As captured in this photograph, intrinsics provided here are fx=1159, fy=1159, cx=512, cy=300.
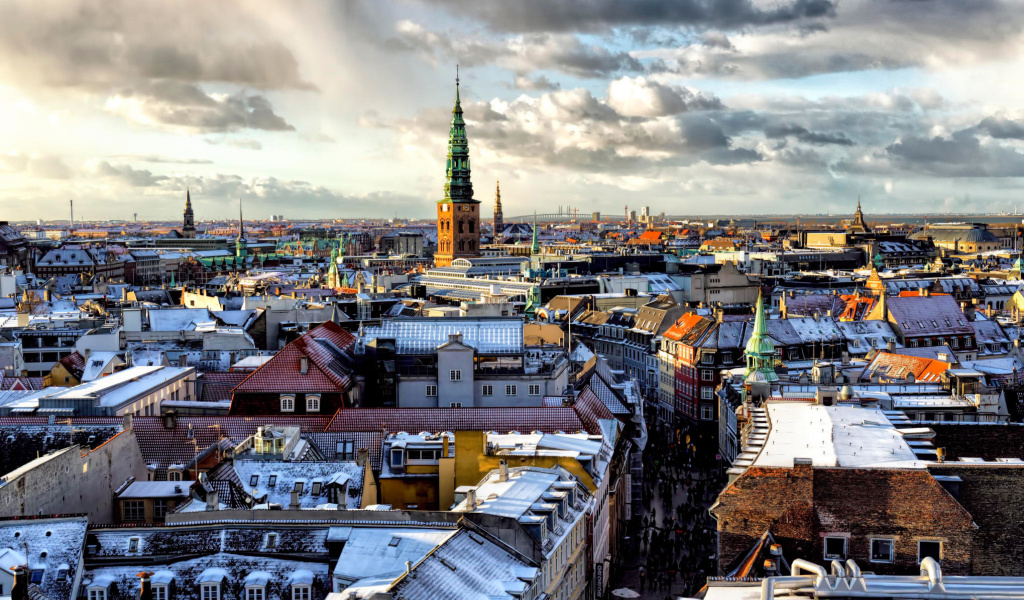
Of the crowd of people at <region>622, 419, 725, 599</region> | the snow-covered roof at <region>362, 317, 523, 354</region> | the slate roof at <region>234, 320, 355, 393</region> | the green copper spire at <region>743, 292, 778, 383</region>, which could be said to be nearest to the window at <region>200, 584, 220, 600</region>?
the crowd of people at <region>622, 419, 725, 599</region>

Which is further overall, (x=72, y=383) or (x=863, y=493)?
(x=72, y=383)

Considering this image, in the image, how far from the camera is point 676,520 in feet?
204

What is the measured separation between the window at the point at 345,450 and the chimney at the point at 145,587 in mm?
16736

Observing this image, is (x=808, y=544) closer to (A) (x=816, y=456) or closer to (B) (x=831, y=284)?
(A) (x=816, y=456)

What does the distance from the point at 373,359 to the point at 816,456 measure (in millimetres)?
32861

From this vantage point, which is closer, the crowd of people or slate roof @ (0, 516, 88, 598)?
slate roof @ (0, 516, 88, 598)

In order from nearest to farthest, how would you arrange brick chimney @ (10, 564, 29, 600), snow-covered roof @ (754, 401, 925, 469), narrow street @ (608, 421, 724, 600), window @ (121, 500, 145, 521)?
brick chimney @ (10, 564, 29, 600) → snow-covered roof @ (754, 401, 925, 469) → window @ (121, 500, 145, 521) → narrow street @ (608, 421, 724, 600)

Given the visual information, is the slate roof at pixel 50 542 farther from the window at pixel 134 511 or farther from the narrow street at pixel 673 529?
the narrow street at pixel 673 529

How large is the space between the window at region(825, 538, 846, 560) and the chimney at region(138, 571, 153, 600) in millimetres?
19768

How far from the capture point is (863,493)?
3475cm

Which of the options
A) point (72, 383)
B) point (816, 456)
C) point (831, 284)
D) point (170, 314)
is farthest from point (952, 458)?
point (831, 284)

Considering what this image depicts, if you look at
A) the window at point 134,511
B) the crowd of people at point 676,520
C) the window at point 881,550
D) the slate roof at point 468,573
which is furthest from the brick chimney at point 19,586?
the crowd of people at point 676,520

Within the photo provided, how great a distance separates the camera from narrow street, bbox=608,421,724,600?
170ft

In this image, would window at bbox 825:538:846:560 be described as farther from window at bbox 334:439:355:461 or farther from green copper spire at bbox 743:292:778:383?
green copper spire at bbox 743:292:778:383
